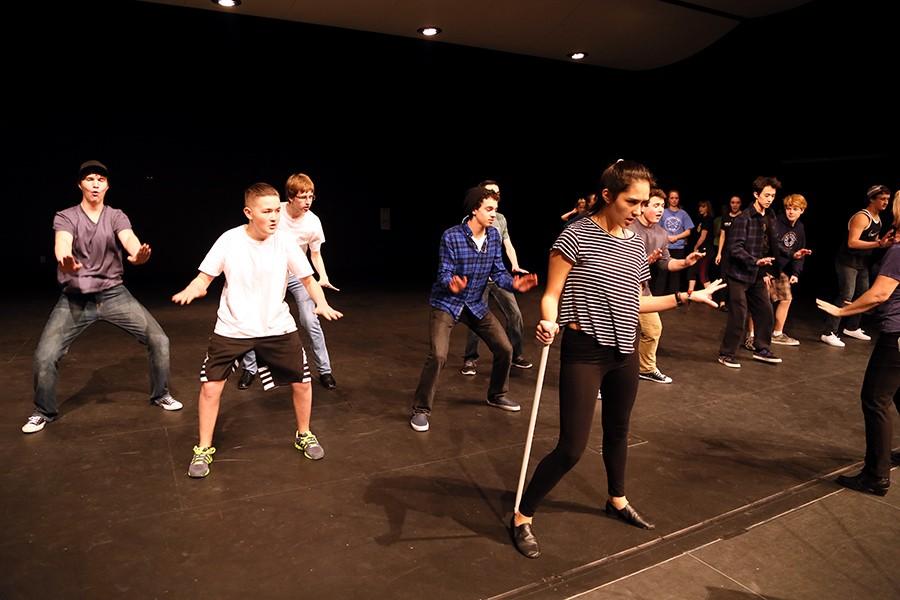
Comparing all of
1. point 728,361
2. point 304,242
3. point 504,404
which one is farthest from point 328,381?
point 728,361

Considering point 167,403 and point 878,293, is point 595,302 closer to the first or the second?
point 878,293

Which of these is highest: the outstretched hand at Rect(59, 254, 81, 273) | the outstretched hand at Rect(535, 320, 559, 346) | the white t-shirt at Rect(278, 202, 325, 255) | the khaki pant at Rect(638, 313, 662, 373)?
the white t-shirt at Rect(278, 202, 325, 255)

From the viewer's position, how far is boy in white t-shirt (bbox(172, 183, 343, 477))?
308cm

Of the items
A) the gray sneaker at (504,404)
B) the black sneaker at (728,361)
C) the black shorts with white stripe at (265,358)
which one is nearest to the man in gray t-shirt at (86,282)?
the black shorts with white stripe at (265,358)

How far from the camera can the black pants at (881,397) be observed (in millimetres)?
3096

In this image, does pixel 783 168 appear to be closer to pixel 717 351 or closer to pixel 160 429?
pixel 717 351

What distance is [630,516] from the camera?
9.36ft

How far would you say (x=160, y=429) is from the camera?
386 cm

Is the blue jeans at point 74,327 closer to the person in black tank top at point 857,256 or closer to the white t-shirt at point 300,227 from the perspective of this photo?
the white t-shirt at point 300,227

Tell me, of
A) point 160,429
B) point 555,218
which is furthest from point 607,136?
point 160,429

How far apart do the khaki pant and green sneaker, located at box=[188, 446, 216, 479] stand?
3175 mm

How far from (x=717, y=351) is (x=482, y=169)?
782 cm

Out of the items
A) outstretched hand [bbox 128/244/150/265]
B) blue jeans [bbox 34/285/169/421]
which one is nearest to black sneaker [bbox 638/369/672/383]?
blue jeans [bbox 34/285/169/421]

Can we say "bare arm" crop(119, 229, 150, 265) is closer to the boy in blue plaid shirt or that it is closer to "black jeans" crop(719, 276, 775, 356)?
the boy in blue plaid shirt
